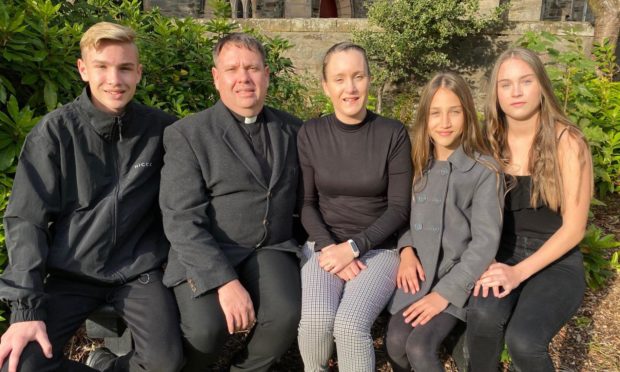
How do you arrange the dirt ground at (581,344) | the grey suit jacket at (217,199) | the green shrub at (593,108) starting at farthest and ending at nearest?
the green shrub at (593,108) < the dirt ground at (581,344) < the grey suit jacket at (217,199)

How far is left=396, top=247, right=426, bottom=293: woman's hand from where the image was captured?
8.59ft

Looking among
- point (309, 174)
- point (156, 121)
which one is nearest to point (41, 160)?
point (156, 121)

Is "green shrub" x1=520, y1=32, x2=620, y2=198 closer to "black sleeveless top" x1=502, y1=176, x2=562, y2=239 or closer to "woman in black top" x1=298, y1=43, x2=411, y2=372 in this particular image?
"black sleeveless top" x1=502, y1=176, x2=562, y2=239

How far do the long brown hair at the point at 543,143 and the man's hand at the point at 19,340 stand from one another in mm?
2278

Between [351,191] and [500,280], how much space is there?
2.82ft

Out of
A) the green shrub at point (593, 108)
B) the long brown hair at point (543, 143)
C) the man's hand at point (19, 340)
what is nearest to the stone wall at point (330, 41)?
the green shrub at point (593, 108)

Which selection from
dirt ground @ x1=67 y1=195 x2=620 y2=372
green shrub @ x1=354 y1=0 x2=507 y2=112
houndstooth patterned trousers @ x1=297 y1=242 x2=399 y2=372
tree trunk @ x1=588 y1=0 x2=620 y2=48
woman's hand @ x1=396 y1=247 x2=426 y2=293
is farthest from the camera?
green shrub @ x1=354 y1=0 x2=507 y2=112

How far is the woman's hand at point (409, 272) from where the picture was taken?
2.62 meters

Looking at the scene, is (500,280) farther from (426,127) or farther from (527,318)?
(426,127)

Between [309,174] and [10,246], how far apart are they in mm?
Result: 1450

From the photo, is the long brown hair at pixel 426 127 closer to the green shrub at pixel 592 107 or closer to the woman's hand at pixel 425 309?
the woman's hand at pixel 425 309

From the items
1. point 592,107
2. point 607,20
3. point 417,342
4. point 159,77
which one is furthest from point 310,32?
point 417,342

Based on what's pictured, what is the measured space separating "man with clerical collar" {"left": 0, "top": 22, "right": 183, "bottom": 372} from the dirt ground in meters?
0.68

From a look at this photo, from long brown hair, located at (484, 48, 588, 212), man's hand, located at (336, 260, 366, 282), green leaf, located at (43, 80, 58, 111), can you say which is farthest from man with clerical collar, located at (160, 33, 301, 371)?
long brown hair, located at (484, 48, 588, 212)
